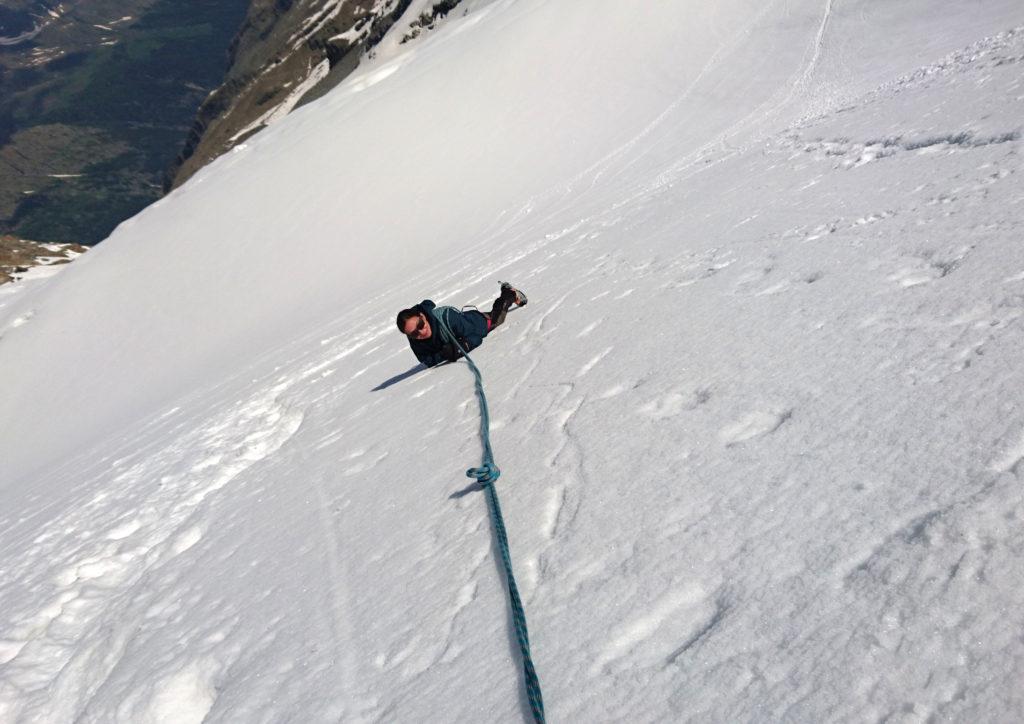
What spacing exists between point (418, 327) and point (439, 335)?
160mm

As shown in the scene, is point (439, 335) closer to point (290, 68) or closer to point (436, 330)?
point (436, 330)

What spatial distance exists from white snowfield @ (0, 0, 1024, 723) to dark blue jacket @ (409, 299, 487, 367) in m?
0.17

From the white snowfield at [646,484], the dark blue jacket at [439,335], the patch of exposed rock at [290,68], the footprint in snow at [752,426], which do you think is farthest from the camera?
the patch of exposed rock at [290,68]

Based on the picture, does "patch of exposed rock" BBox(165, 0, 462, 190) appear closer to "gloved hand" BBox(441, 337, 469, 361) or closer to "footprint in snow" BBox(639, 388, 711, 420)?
"gloved hand" BBox(441, 337, 469, 361)

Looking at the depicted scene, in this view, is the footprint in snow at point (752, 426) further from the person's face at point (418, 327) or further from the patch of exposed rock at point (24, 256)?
the patch of exposed rock at point (24, 256)


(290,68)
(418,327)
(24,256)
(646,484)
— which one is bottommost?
(646,484)

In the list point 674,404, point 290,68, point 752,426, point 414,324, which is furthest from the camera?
point 290,68

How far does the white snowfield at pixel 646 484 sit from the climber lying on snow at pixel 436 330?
177 millimetres

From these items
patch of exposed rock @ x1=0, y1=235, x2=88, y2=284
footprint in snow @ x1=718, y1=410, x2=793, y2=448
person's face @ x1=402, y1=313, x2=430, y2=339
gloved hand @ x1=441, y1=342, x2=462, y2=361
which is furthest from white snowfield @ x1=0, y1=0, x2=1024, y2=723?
patch of exposed rock @ x1=0, y1=235, x2=88, y2=284

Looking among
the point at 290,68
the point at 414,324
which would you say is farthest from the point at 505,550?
the point at 290,68

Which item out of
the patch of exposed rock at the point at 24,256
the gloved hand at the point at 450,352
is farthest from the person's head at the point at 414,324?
the patch of exposed rock at the point at 24,256

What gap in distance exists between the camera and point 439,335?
17.0 ft

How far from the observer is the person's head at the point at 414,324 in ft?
16.6

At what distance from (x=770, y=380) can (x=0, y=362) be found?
59.3 ft
